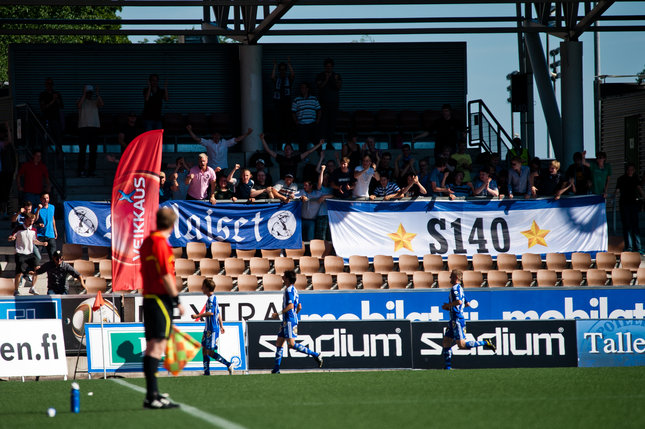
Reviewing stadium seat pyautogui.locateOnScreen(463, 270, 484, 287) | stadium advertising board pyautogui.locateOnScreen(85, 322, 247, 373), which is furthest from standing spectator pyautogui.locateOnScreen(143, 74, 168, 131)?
stadium seat pyautogui.locateOnScreen(463, 270, 484, 287)

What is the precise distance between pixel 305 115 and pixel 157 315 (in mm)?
15088

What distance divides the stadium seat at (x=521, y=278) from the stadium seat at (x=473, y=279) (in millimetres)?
698

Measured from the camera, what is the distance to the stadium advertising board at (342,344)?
1516cm

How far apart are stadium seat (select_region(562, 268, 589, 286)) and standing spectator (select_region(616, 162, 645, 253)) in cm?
238

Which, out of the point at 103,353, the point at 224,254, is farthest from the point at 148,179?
the point at 224,254

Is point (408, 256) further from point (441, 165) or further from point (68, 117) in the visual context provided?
point (68, 117)

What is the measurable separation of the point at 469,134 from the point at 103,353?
615 inches

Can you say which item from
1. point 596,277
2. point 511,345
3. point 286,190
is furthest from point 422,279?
point 596,277

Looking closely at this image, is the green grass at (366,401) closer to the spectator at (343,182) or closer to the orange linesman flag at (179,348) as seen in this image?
the orange linesman flag at (179,348)

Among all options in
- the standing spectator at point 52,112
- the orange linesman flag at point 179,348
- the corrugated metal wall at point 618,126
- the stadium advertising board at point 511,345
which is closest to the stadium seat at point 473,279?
the stadium advertising board at point 511,345

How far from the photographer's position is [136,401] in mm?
9328

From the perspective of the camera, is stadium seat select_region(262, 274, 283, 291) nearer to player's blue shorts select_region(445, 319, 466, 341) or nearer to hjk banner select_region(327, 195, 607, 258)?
hjk banner select_region(327, 195, 607, 258)

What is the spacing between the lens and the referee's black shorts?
820cm

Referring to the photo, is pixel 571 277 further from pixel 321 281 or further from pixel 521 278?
pixel 321 281
